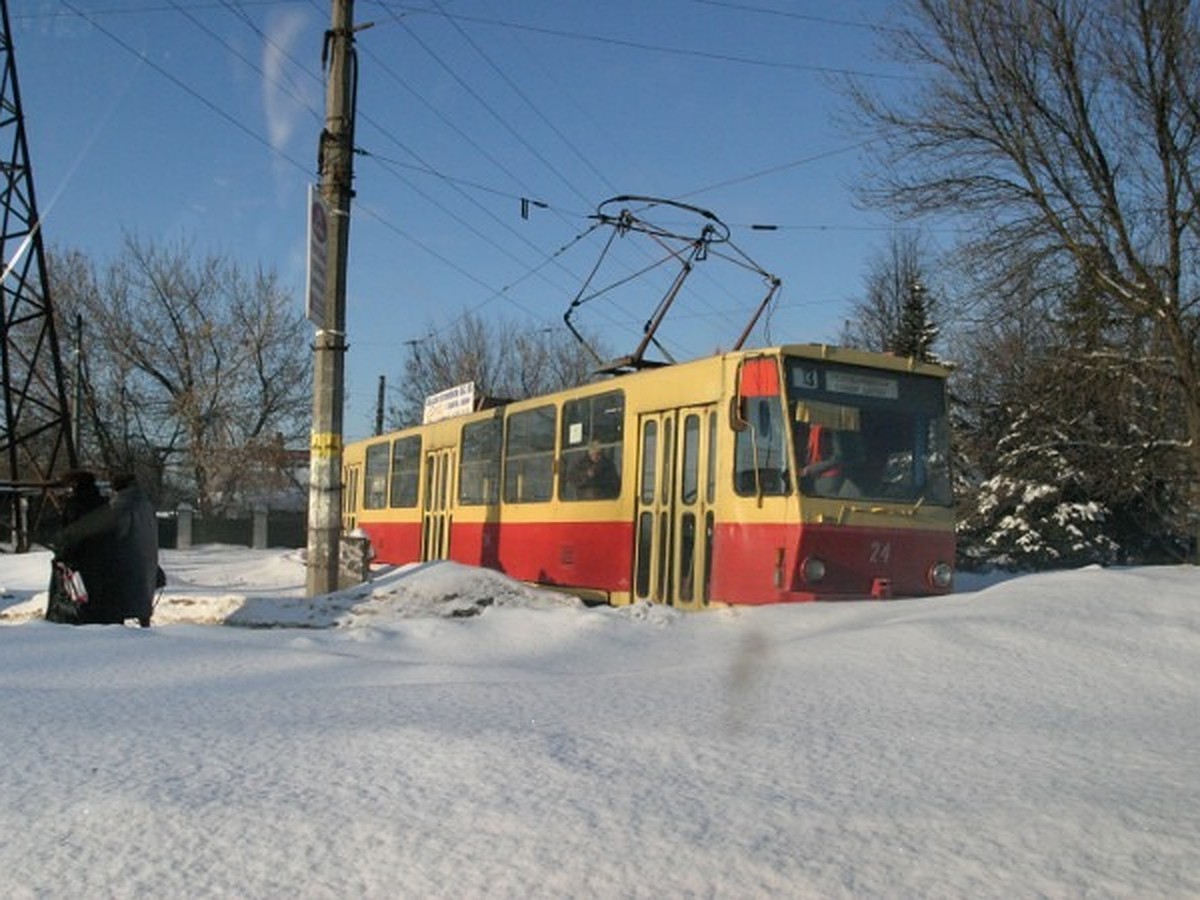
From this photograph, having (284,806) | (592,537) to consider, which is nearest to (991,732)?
(284,806)

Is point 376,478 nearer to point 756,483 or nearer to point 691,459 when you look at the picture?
point 691,459

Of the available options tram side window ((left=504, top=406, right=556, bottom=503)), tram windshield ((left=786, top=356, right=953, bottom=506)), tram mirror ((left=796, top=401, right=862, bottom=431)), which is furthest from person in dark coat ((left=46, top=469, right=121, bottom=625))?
tram side window ((left=504, top=406, right=556, bottom=503))

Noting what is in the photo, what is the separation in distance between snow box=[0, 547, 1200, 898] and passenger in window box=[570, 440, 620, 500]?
5554 mm

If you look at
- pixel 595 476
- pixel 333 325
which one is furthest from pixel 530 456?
pixel 333 325

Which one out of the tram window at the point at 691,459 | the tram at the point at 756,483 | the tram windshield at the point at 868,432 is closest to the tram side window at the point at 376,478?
the tram at the point at 756,483

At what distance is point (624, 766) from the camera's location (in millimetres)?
3625

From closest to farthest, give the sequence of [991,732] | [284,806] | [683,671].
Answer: [284,806], [991,732], [683,671]

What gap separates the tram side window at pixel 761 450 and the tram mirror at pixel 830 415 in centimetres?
20

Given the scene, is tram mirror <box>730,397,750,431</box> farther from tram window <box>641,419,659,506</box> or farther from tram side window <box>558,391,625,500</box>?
tram side window <box>558,391,625,500</box>

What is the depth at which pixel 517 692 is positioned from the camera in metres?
4.88

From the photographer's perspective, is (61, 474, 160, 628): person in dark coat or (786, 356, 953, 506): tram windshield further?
(786, 356, 953, 506): tram windshield

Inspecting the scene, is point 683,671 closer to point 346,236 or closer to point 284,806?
point 284,806

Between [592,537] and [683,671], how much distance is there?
6624mm

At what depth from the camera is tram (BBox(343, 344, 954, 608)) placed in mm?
9867
